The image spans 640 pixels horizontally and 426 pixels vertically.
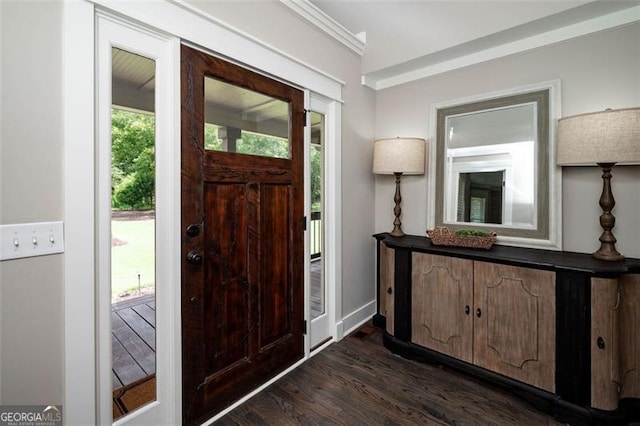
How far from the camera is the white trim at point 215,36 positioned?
1422mm

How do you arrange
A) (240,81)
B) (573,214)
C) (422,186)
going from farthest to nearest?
1. (422,186)
2. (573,214)
3. (240,81)

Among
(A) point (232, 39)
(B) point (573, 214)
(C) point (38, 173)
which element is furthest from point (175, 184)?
(B) point (573, 214)

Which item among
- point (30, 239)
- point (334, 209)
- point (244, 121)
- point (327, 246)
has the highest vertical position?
point (244, 121)

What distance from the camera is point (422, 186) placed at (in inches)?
113

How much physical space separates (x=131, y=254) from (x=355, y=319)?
216 centimetres

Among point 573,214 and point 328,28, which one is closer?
point 573,214

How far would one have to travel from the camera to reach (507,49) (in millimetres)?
2348

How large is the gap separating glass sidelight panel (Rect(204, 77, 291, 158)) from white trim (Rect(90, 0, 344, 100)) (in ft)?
0.62

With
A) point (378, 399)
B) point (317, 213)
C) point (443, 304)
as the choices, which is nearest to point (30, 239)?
point (317, 213)

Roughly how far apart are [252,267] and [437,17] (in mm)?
2424

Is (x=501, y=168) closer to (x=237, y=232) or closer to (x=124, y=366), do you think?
(x=237, y=232)

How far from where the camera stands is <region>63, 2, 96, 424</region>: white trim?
1227 mm

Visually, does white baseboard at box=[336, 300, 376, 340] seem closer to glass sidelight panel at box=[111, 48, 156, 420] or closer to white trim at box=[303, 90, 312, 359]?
white trim at box=[303, 90, 312, 359]

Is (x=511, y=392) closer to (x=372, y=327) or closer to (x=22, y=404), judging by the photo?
(x=372, y=327)
